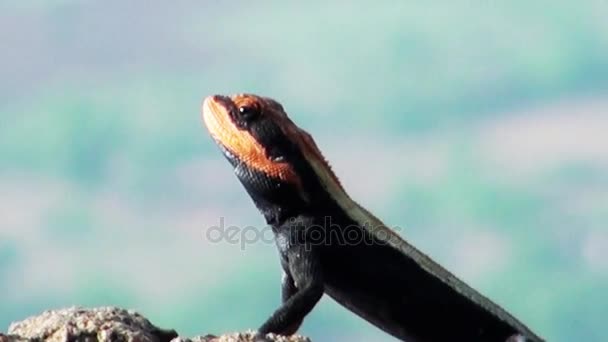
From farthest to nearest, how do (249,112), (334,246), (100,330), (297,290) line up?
(249,112), (334,246), (297,290), (100,330)

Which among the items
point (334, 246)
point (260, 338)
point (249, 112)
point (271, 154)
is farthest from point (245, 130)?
point (260, 338)

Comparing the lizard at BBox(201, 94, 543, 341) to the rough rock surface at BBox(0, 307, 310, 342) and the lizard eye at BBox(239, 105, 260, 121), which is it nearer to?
the lizard eye at BBox(239, 105, 260, 121)

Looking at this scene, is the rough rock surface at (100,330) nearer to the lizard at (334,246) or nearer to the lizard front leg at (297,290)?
the lizard front leg at (297,290)

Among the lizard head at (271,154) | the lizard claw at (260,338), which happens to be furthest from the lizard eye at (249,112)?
the lizard claw at (260,338)

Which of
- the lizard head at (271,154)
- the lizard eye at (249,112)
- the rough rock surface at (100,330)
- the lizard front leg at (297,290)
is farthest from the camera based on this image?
the lizard eye at (249,112)

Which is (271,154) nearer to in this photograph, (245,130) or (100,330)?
(245,130)

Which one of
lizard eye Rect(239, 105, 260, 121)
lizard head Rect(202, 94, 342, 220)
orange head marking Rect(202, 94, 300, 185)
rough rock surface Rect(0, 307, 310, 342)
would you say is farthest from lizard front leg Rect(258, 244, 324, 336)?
rough rock surface Rect(0, 307, 310, 342)

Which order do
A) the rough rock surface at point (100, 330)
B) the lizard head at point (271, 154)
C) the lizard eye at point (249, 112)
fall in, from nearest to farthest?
the rough rock surface at point (100, 330) → the lizard head at point (271, 154) → the lizard eye at point (249, 112)
